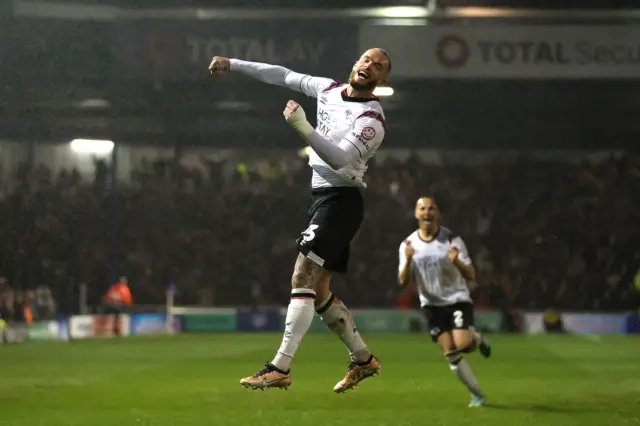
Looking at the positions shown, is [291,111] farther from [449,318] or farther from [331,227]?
[449,318]

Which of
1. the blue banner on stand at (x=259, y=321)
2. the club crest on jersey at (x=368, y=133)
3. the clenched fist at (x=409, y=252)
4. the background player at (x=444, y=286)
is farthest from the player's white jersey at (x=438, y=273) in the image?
the blue banner on stand at (x=259, y=321)

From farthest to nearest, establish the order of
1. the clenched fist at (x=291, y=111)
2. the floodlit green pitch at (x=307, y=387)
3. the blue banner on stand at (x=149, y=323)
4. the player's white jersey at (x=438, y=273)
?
the blue banner on stand at (x=149, y=323), the player's white jersey at (x=438, y=273), the floodlit green pitch at (x=307, y=387), the clenched fist at (x=291, y=111)

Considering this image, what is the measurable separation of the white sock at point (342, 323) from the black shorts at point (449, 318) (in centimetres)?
337

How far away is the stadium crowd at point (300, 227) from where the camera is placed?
1216 inches

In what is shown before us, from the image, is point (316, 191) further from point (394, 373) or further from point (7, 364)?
point (7, 364)

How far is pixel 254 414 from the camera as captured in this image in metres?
10.1

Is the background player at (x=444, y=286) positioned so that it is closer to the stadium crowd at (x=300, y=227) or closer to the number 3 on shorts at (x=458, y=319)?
the number 3 on shorts at (x=458, y=319)

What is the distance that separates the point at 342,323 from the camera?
8.06m

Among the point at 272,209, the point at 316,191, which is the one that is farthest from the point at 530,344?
the point at 316,191

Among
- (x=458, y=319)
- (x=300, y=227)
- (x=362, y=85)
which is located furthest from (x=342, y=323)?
(x=300, y=227)

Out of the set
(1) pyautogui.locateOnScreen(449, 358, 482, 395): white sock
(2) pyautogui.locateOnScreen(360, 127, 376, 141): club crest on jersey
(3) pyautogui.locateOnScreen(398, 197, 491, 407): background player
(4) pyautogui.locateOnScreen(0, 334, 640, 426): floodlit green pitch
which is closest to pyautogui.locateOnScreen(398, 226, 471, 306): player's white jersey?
(3) pyautogui.locateOnScreen(398, 197, 491, 407): background player

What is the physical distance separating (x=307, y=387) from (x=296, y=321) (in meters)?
6.29

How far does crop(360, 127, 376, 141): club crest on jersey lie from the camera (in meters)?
7.46

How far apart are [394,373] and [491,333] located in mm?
13733
